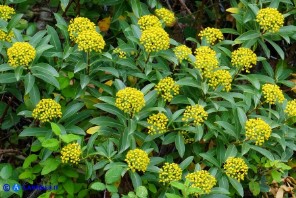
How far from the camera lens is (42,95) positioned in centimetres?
396

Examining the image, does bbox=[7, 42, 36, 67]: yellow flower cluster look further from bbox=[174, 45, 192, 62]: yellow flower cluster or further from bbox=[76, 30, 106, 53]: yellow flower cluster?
bbox=[174, 45, 192, 62]: yellow flower cluster

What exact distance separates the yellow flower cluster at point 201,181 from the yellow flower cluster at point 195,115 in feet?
1.22

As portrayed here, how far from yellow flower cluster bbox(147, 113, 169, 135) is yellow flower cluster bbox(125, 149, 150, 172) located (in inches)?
9.1

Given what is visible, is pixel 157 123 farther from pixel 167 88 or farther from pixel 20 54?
pixel 20 54

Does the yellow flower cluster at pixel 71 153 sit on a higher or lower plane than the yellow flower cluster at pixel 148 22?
lower

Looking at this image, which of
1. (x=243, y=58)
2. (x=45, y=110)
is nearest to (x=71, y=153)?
(x=45, y=110)

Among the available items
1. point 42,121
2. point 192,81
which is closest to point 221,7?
point 192,81

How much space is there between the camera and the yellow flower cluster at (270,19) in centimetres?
400

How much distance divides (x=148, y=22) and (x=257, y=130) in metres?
1.14

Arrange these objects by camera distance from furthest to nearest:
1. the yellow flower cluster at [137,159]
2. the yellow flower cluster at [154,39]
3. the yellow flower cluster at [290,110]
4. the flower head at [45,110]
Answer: the yellow flower cluster at [290,110] → the yellow flower cluster at [154,39] → the flower head at [45,110] → the yellow flower cluster at [137,159]

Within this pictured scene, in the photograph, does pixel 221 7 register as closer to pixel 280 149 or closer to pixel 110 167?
pixel 280 149

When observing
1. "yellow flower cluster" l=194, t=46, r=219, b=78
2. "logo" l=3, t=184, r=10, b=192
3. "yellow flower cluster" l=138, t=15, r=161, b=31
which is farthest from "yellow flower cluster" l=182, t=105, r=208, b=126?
"logo" l=3, t=184, r=10, b=192

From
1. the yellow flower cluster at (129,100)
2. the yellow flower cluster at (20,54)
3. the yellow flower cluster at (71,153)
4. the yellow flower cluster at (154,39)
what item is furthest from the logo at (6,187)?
the yellow flower cluster at (154,39)

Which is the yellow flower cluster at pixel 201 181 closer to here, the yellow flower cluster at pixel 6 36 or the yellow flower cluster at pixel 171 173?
the yellow flower cluster at pixel 171 173
